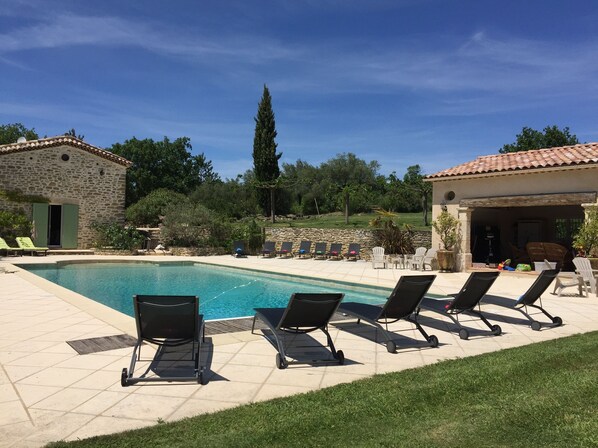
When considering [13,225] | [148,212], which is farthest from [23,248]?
[148,212]

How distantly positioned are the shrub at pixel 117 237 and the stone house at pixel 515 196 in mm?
13709

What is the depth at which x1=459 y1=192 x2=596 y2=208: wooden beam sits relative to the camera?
12.7 metres

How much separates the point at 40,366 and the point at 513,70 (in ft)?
54.5

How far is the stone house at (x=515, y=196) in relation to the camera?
42.7 ft

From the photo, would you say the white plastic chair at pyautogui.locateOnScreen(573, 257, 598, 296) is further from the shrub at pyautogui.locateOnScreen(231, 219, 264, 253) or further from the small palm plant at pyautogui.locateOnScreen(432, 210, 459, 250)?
the shrub at pyautogui.locateOnScreen(231, 219, 264, 253)

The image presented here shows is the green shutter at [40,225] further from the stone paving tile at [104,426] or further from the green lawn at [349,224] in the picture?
the stone paving tile at [104,426]

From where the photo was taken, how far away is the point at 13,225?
19.7m

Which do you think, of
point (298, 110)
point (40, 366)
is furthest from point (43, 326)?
point (298, 110)

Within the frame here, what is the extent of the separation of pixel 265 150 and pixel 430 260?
21241mm

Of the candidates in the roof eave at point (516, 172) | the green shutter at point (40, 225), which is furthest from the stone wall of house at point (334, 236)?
the green shutter at point (40, 225)

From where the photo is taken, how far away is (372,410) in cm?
342

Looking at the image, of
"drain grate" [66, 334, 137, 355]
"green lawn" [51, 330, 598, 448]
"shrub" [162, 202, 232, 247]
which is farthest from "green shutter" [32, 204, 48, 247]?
"green lawn" [51, 330, 598, 448]

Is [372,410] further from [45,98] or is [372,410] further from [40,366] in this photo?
[45,98]

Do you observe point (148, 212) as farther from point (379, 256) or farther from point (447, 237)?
point (447, 237)
